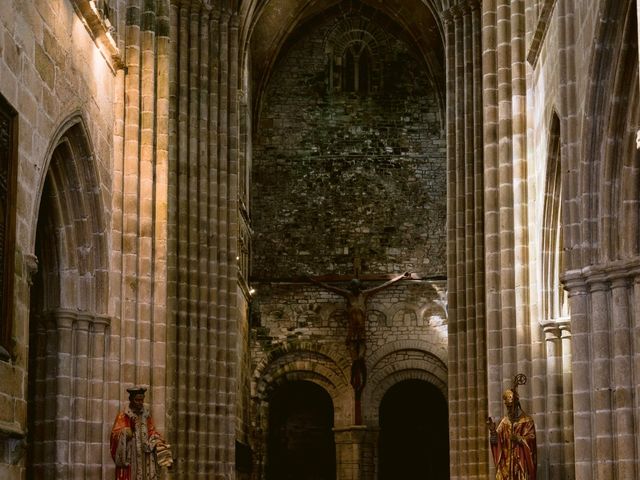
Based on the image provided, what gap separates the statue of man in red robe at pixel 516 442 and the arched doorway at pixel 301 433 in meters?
16.2

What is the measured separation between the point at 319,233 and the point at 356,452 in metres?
5.46

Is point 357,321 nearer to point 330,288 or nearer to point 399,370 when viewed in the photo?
point 330,288

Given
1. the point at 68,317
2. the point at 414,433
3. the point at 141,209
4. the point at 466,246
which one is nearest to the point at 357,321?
the point at 414,433

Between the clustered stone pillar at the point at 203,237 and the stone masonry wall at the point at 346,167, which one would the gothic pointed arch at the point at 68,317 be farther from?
the stone masonry wall at the point at 346,167

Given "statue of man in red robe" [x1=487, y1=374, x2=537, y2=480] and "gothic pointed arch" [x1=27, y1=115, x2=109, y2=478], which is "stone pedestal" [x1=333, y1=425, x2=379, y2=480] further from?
"gothic pointed arch" [x1=27, y1=115, x2=109, y2=478]

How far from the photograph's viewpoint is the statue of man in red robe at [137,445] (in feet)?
55.6

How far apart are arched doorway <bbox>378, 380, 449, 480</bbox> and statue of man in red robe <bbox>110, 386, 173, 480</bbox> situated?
17.3 m

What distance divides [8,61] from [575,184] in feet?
20.6

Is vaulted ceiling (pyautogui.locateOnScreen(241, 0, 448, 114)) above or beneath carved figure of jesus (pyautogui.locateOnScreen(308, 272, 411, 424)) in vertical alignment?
above

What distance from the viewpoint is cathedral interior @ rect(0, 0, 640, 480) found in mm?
14828

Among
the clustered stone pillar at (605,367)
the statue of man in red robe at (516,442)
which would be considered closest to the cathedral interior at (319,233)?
the clustered stone pillar at (605,367)

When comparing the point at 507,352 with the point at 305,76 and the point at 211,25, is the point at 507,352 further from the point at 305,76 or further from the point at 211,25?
the point at 305,76

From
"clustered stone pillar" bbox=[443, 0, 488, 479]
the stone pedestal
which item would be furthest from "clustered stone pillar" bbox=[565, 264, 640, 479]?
the stone pedestal

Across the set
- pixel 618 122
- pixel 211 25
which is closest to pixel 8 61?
pixel 618 122
